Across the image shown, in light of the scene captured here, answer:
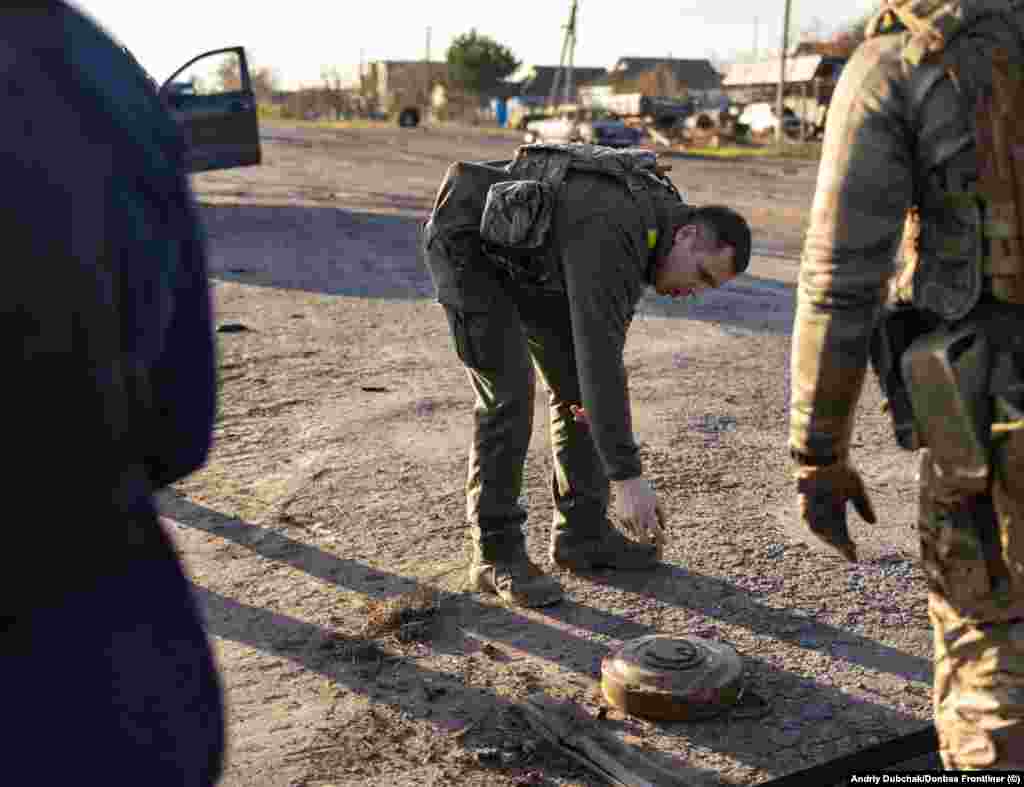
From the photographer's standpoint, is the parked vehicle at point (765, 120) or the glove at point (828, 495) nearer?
the glove at point (828, 495)

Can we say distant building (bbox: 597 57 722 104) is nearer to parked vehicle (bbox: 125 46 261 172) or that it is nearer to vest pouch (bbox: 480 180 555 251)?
parked vehicle (bbox: 125 46 261 172)

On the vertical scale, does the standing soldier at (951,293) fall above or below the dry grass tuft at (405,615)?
above

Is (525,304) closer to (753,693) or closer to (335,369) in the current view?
(753,693)

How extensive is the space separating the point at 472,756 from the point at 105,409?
2311 millimetres

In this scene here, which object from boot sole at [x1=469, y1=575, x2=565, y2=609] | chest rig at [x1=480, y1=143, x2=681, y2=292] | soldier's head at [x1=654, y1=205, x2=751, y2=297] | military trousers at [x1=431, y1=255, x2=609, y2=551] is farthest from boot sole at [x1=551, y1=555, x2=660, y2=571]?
soldier's head at [x1=654, y1=205, x2=751, y2=297]

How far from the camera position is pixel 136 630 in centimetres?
119

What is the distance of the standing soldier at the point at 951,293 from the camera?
205 cm

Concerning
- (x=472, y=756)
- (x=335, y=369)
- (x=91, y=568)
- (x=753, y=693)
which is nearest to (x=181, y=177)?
→ (x=91, y=568)

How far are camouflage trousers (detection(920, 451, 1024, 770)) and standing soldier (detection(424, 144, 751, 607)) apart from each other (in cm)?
130

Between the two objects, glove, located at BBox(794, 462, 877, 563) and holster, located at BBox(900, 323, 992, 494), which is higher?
holster, located at BBox(900, 323, 992, 494)

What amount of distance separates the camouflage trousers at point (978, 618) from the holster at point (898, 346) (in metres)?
0.11

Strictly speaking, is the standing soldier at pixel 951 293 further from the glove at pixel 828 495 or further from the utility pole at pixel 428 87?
the utility pole at pixel 428 87

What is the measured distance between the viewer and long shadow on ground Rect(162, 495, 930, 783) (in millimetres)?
3318

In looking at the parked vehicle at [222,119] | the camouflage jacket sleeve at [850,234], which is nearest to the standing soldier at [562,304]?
the camouflage jacket sleeve at [850,234]
